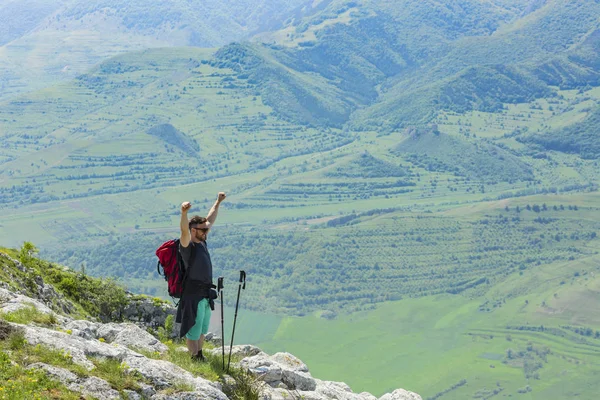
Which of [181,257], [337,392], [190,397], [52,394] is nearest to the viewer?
[52,394]

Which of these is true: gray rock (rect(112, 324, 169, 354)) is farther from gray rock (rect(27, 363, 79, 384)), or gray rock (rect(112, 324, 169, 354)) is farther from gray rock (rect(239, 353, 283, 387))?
gray rock (rect(27, 363, 79, 384))

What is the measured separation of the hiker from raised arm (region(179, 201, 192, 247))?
287mm

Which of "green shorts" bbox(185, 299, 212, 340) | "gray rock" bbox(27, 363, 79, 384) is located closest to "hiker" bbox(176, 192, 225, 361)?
"green shorts" bbox(185, 299, 212, 340)

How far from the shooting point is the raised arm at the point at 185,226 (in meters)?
20.1

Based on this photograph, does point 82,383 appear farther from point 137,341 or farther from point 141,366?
point 137,341

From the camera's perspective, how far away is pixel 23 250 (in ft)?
92.8

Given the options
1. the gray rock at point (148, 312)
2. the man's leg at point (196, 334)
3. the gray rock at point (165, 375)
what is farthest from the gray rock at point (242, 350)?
the gray rock at point (148, 312)

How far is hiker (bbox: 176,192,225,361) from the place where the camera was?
21500mm

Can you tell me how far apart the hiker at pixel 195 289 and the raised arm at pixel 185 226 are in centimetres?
29

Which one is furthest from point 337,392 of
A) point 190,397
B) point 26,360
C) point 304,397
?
point 26,360

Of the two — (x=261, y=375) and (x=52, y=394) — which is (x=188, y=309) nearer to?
(x=261, y=375)

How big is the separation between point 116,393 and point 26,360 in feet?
6.23

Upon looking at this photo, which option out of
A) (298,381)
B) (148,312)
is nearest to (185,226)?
(298,381)

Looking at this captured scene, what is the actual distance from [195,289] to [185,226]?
1.96m
